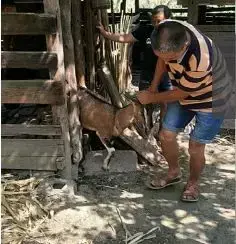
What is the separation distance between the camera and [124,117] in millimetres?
4543

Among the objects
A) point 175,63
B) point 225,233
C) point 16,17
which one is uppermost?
point 16,17

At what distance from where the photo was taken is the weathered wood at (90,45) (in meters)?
4.62

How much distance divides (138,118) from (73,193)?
1.35 meters

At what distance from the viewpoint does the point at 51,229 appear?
3492mm

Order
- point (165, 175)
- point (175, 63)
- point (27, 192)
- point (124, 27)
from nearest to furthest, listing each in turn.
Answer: point (175, 63)
point (27, 192)
point (165, 175)
point (124, 27)

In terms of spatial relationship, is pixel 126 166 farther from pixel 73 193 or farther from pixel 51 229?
pixel 51 229

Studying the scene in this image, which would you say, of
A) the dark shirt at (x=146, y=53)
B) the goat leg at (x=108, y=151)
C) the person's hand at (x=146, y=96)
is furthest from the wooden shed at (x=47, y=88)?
the person's hand at (x=146, y=96)

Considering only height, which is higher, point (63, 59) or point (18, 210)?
point (63, 59)

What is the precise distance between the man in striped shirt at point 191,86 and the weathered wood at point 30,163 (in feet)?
3.70

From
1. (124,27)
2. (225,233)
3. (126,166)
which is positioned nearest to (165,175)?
(126,166)

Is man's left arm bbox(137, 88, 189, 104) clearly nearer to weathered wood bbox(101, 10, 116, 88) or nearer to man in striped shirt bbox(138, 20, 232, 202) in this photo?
man in striped shirt bbox(138, 20, 232, 202)

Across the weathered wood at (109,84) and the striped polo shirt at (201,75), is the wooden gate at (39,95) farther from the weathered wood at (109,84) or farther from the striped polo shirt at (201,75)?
the striped polo shirt at (201,75)

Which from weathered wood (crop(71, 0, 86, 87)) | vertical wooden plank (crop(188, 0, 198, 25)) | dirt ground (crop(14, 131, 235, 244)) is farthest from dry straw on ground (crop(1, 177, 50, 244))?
vertical wooden plank (crop(188, 0, 198, 25))

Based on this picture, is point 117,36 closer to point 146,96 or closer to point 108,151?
point 146,96
